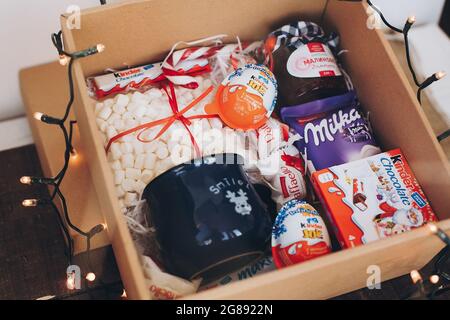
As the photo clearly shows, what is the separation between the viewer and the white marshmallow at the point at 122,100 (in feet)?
3.16

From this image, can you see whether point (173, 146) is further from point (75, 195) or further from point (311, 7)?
point (311, 7)

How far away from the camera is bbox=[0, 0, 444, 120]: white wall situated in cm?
105

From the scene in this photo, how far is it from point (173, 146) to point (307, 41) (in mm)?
382

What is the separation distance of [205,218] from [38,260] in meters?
0.51

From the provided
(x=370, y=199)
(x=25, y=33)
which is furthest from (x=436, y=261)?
(x=25, y=33)

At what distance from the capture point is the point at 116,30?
0.96m

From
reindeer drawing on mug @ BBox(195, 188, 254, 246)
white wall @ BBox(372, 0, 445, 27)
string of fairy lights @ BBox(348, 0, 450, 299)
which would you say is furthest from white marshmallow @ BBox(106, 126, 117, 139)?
white wall @ BBox(372, 0, 445, 27)

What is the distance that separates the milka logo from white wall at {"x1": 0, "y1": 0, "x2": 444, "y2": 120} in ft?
1.39

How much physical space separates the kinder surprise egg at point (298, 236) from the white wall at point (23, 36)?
2.06 feet

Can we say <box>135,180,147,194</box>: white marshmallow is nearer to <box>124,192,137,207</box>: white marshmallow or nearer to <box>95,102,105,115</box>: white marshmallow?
<box>124,192,137,207</box>: white marshmallow

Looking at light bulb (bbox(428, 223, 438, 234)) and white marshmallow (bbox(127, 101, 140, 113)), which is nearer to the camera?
light bulb (bbox(428, 223, 438, 234))

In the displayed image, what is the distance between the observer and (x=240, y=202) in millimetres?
817

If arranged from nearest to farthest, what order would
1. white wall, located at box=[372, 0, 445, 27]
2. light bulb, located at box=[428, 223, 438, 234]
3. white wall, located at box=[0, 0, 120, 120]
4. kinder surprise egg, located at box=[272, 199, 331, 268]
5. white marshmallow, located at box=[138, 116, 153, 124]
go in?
light bulb, located at box=[428, 223, 438, 234] < kinder surprise egg, located at box=[272, 199, 331, 268] < white marshmallow, located at box=[138, 116, 153, 124] < white wall, located at box=[0, 0, 120, 120] < white wall, located at box=[372, 0, 445, 27]

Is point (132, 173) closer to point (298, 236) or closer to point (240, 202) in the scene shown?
point (240, 202)
